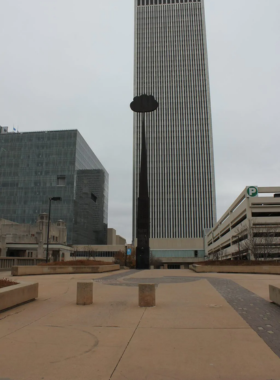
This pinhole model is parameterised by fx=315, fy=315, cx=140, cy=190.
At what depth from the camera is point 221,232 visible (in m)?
88.9

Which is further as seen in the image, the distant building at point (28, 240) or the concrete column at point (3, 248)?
the distant building at point (28, 240)

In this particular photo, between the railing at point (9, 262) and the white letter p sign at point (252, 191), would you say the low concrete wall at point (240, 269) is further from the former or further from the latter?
the white letter p sign at point (252, 191)

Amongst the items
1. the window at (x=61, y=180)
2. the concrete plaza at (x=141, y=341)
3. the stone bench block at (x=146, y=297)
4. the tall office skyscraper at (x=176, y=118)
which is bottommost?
the concrete plaza at (x=141, y=341)

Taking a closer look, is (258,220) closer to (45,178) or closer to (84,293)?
(84,293)

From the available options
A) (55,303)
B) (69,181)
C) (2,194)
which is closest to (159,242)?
(69,181)

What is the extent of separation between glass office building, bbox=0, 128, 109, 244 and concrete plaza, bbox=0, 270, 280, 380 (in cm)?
9001

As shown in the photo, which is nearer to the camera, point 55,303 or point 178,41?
point 55,303

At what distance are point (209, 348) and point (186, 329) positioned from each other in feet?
4.11

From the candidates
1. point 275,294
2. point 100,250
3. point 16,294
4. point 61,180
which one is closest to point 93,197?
point 61,180

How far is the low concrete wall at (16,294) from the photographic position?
26.6 ft

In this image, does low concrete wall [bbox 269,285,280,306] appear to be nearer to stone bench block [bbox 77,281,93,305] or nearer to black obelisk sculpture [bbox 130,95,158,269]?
→ stone bench block [bbox 77,281,93,305]

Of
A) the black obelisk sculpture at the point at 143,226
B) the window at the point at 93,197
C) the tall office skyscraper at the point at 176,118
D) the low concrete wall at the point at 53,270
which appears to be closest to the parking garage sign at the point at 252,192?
the black obelisk sculpture at the point at 143,226

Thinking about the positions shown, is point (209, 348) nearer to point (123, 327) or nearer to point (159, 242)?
point (123, 327)

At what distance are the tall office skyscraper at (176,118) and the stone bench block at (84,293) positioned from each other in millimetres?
124322
